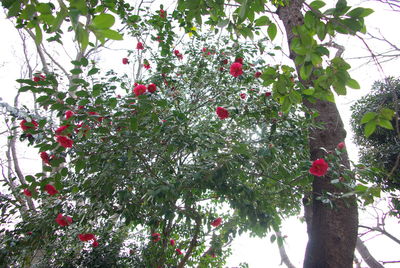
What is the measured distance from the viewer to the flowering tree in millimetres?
908

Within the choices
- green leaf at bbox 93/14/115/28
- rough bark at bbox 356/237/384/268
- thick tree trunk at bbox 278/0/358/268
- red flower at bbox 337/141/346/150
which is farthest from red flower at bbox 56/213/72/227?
rough bark at bbox 356/237/384/268

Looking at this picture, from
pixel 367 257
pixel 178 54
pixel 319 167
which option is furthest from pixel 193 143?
pixel 367 257

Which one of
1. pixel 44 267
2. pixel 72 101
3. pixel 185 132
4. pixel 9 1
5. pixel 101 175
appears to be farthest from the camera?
pixel 44 267

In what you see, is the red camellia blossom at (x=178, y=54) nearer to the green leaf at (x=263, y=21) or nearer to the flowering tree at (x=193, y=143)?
the flowering tree at (x=193, y=143)

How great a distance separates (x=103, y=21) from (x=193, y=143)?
143 cm

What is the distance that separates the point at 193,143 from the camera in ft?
6.33

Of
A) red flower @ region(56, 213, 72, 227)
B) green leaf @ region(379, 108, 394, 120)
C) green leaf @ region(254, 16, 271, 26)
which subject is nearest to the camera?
green leaf @ region(379, 108, 394, 120)

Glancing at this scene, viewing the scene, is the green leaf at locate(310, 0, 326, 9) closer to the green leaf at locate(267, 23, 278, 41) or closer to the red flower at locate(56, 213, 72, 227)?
the green leaf at locate(267, 23, 278, 41)

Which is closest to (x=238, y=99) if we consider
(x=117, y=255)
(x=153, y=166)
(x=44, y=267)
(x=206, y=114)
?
(x=206, y=114)

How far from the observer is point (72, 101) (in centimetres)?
146

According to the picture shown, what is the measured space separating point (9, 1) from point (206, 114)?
93.0 inches

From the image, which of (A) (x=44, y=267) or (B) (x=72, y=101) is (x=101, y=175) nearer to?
(B) (x=72, y=101)

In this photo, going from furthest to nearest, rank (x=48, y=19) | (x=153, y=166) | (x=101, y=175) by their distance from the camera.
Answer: (x=153, y=166), (x=101, y=175), (x=48, y=19)

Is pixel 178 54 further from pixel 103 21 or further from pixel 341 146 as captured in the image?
pixel 103 21
